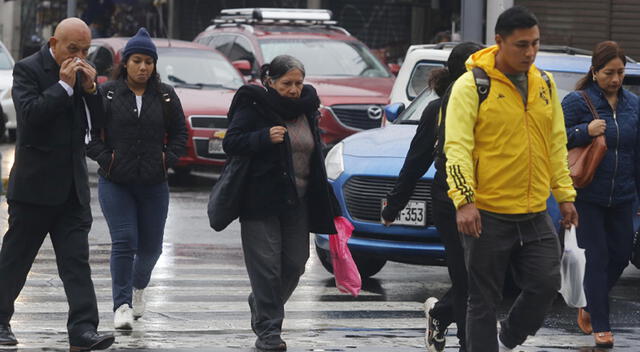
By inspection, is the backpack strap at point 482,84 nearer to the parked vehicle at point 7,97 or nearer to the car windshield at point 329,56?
the car windshield at point 329,56

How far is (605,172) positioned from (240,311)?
2.49 meters

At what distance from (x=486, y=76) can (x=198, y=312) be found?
3.41m

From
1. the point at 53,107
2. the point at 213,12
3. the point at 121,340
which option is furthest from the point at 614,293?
the point at 213,12

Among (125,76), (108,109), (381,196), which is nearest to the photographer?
(108,109)

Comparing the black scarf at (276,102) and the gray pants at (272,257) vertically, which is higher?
the black scarf at (276,102)

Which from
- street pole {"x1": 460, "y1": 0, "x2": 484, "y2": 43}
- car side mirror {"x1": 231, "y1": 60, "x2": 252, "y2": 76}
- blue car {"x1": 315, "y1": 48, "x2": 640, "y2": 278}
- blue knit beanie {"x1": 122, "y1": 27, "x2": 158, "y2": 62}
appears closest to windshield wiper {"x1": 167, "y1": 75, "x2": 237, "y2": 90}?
car side mirror {"x1": 231, "y1": 60, "x2": 252, "y2": 76}

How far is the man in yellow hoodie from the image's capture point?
21.9 feet

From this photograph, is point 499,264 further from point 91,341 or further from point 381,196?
point 381,196

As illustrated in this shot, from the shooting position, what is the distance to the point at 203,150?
58.6ft

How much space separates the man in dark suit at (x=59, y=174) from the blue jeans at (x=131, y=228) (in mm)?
729

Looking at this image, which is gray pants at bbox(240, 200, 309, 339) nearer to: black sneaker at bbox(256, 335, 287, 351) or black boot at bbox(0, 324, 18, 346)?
black sneaker at bbox(256, 335, 287, 351)

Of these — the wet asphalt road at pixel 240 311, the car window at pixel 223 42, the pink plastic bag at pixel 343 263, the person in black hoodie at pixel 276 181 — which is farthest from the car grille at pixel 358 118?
the person in black hoodie at pixel 276 181

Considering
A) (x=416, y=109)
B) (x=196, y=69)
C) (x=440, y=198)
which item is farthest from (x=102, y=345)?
(x=196, y=69)

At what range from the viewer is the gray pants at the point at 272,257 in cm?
823
